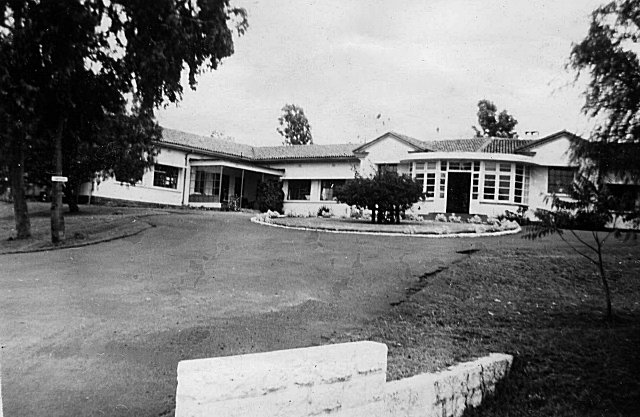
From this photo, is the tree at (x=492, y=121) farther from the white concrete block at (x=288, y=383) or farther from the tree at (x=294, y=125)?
the white concrete block at (x=288, y=383)

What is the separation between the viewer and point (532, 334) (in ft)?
18.2

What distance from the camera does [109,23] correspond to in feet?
21.4

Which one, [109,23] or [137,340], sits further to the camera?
[109,23]

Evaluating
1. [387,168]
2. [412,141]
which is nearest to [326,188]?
[412,141]

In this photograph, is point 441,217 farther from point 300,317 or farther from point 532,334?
point 300,317

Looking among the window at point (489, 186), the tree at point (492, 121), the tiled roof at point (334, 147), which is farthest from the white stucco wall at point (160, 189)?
the window at point (489, 186)

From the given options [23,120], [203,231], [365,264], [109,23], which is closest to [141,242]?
[203,231]

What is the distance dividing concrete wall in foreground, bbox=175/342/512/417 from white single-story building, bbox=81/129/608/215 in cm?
1271

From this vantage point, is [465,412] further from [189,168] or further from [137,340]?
[189,168]

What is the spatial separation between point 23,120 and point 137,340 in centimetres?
711

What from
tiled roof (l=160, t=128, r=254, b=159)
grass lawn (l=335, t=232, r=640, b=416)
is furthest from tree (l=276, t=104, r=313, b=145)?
tiled roof (l=160, t=128, r=254, b=159)

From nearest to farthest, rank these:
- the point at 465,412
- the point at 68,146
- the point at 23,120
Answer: the point at 465,412 → the point at 23,120 → the point at 68,146

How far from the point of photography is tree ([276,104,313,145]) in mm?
6219

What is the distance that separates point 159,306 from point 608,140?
4.90 m
